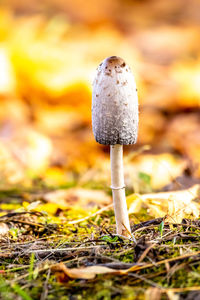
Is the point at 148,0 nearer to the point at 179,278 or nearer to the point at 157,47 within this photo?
the point at 157,47

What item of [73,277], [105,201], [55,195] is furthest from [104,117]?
[55,195]

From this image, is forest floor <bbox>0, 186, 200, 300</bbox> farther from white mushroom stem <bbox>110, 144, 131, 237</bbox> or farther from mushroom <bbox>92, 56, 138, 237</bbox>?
mushroom <bbox>92, 56, 138, 237</bbox>

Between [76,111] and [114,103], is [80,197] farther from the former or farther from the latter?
[76,111]

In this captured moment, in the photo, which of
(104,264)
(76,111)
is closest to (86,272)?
(104,264)

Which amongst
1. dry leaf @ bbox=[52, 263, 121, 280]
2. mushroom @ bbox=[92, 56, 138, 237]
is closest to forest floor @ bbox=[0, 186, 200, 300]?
dry leaf @ bbox=[52, 263, 121, 280]

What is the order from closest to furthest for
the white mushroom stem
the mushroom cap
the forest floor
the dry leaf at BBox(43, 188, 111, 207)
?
the forest floor < the mushroom cap < the white mushroom stem < the dry leaf at BBox(43, 188, 111, 207)

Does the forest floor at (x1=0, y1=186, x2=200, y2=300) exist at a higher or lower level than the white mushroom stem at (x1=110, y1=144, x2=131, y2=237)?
lower

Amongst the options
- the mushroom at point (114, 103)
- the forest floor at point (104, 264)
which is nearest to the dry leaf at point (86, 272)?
the forest floor at point (104, 264)
